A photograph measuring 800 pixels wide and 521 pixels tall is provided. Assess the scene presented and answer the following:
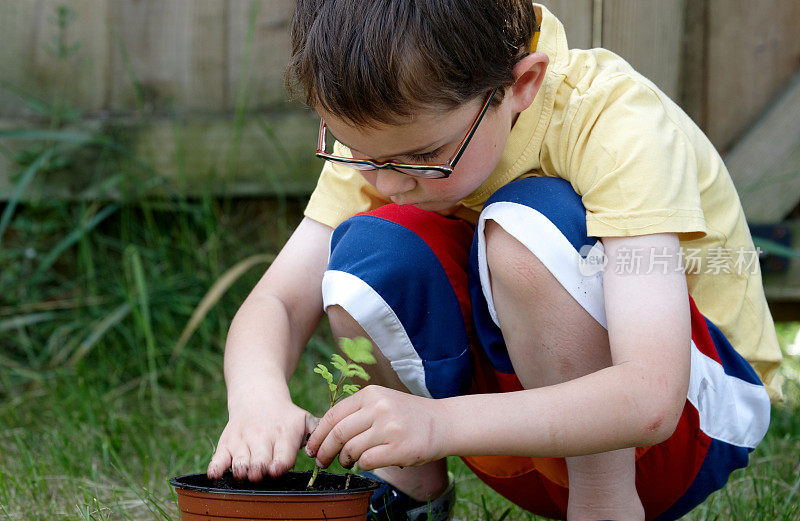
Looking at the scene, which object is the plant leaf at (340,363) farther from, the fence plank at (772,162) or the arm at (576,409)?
the fence plank at (772,162)

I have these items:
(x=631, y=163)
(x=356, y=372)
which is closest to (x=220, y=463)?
(x=356, y=372)

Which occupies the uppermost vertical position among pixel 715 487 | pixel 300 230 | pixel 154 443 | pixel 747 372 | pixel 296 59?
pixel 296 59

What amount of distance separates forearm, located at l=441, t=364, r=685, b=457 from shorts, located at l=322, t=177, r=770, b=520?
8.5 inches

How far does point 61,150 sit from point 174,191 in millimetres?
374

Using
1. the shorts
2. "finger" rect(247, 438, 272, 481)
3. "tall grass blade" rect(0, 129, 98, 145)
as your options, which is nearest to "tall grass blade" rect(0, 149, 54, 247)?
"tall grass blade" rect(0, 129, 98, 145)

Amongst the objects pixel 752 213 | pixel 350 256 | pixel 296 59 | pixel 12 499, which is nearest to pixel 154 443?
pixel 12 499

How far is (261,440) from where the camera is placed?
4.26ft

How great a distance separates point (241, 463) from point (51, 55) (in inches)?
84.6

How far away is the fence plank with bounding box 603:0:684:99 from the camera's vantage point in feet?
7.89

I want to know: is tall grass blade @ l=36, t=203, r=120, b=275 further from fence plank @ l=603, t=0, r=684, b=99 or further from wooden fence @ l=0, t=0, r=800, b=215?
fence plank @ l=603, t=0, r=684, b=99

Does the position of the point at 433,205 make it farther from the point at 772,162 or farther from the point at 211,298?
the point at 772,162

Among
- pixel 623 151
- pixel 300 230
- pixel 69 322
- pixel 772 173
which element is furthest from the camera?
pixel 69 322

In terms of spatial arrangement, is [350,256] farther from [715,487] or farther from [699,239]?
[715,487]

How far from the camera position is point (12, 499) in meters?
1.72
